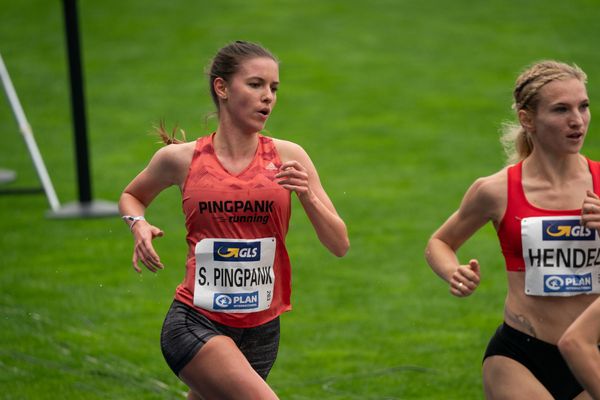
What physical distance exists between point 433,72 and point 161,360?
11.5 metres

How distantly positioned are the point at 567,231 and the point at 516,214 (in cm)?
22

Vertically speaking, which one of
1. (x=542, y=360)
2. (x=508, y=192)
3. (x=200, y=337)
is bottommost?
(x=200, y=337)

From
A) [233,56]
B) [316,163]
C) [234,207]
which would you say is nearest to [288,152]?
[234,207]

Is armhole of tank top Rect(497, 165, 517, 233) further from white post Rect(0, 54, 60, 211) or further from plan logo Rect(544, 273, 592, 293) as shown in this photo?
white post Rect(0, 54, 60, 211)

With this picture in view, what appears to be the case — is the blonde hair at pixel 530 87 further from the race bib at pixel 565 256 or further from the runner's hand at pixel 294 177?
the runner's hand at pixel 294 177

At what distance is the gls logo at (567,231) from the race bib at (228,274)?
117 centimetres

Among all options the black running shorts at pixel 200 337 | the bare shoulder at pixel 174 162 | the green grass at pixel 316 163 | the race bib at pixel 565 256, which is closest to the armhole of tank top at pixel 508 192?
the race bib at pixel 565 256

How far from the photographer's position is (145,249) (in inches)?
197

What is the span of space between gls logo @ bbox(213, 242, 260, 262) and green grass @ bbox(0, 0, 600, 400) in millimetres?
1068

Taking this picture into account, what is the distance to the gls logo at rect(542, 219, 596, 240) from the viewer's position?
4.88 m

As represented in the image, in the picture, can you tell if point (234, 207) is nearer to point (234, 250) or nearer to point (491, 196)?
point (234, 250)

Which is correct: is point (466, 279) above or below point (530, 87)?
below

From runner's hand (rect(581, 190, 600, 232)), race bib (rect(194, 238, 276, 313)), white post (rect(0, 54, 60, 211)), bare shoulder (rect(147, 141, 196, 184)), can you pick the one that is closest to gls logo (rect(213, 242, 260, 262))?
race bib (rect(194, 238, 276, 313))

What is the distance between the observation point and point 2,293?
32.6 ft
